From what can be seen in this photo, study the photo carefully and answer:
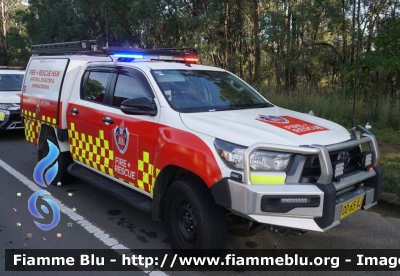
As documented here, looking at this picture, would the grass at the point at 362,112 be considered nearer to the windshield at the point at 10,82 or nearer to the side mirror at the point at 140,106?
the side mirror at the point at 140,106

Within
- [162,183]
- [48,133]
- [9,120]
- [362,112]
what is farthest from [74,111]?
[362,112]

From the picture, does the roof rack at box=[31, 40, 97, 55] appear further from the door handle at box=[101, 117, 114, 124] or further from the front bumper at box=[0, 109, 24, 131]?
the front bumper at box=[0, 109, 24, 131]

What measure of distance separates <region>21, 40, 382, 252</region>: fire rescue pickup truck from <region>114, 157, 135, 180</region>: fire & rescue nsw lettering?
0.01 metres

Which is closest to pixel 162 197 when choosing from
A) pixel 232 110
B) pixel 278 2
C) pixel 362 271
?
pixel 232 110

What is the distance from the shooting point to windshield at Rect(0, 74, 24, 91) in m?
10.2

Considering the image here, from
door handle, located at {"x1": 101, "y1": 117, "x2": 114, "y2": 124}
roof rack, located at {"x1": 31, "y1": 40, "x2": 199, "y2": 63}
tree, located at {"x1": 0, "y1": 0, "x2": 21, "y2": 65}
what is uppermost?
tree, located at {"x1": 0, "y1": 0, "x2": 21, "y2": 65}

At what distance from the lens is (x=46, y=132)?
6102 mm

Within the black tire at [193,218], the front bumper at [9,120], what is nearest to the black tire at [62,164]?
the black tire at [193,218]

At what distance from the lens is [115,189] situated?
4508 mm

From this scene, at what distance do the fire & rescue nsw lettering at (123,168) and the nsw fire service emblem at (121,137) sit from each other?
0.12 m

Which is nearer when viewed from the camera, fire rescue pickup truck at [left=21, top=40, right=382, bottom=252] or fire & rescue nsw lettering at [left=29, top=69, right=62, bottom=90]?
fire rescue pickup truck at [left=21, top=40, right=382, bottom=252]

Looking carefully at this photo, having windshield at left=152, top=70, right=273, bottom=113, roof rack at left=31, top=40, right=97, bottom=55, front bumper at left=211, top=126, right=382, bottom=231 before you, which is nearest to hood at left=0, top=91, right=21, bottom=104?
roof rack at left=31, top=40, right=97, bottom=55

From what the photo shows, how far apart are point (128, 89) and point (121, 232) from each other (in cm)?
159

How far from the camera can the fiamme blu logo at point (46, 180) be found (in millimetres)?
4664
